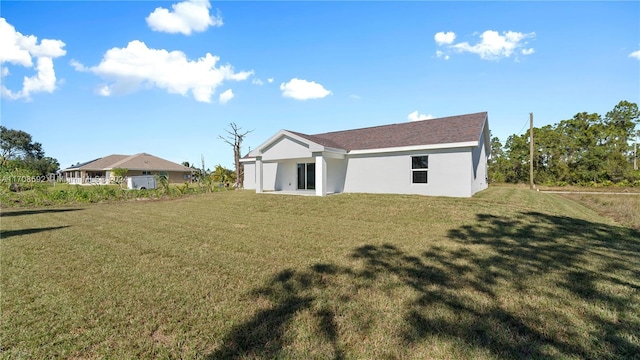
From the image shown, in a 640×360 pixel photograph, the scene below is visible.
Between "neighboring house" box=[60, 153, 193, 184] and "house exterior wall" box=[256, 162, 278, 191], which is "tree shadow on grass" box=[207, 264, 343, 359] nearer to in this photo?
"house exterior wall" box=[256, 162, 278, 191]

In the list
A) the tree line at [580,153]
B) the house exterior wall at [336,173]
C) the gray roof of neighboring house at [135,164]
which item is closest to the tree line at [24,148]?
the gray roof of neighboring house at [135,164]

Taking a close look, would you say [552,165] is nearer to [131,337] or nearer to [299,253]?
[299,253]

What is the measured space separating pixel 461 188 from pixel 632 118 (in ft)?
140

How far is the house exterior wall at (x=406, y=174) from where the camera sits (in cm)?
1254

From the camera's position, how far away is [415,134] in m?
14.8

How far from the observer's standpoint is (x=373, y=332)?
2742 millimetres

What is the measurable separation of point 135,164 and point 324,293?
45055 mm

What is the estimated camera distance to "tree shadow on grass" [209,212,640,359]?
2.56 metres

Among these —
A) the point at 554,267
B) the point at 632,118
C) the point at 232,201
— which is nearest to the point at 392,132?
the point at 232,201

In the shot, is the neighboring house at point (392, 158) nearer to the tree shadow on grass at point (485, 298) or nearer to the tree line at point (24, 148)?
the tree shadow on grass at point (485, 298)

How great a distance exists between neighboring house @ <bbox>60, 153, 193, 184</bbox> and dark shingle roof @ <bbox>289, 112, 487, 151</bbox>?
103 feet

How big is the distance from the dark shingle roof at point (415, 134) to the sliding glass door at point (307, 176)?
2.40 m

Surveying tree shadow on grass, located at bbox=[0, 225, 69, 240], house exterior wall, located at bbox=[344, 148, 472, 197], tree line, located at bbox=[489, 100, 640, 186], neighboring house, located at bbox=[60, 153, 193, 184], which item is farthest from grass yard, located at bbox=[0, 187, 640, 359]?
neighboring house, located at bbox=[60, 153, 193, 184]

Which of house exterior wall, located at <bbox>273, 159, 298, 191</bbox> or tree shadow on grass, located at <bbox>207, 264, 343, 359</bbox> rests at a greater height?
house exterior wall, located at <bbox>273, 159, 298, 191</bbox>
